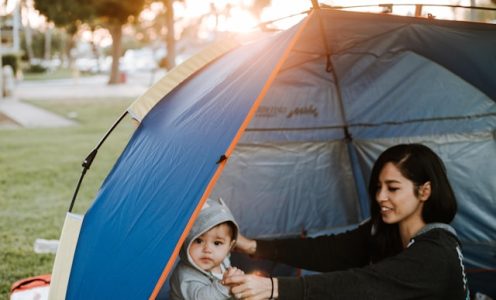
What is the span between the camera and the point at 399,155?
7.50 ft

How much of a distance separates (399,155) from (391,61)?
4.35 ft

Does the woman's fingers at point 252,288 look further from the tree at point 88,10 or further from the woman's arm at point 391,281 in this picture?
the tree at point 88,10

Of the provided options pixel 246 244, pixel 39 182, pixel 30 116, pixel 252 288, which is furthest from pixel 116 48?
pixel 252 288

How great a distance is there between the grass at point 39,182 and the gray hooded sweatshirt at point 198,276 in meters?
1.81

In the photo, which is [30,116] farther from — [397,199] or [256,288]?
[256,288]

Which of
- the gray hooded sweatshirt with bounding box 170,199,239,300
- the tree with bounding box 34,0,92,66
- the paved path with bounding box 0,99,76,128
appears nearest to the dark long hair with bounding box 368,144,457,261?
the gray hooded sweatshirt with bounding box 170,199,239,300

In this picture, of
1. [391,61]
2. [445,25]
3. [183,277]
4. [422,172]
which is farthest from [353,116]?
[183,277]

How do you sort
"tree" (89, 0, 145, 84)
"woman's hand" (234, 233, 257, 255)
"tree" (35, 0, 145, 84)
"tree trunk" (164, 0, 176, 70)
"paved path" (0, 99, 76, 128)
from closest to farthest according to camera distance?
"woman's hand" (234, 233, 257, 255), "paved path" (0, 99, 76, 128), "tree trunk" (164, 0, 176, 70), "tree" (35, 0, 145, 84), "tree" (89, 0, 145, 84)

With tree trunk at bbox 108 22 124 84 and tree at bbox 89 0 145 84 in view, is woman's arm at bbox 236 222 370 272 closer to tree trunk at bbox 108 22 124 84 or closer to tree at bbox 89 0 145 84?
tree at bbox 89 0 145 84

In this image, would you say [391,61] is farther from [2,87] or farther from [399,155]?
[2,87]

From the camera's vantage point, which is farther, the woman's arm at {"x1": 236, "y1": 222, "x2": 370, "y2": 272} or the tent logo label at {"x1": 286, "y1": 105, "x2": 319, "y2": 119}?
the tent logo label at {"x1": 286, "y1": 105, "x2": 319, "y2": 119}

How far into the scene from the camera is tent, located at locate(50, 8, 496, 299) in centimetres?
205

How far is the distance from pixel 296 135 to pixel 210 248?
1640 mm

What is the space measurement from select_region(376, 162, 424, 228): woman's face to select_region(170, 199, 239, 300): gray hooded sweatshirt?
66 cm
